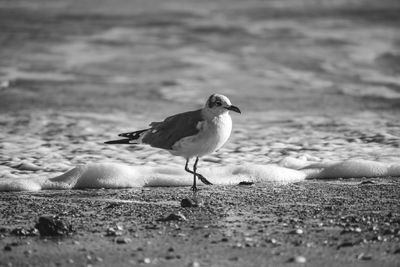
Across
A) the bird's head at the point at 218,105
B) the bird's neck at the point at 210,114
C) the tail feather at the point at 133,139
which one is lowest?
the tail feather at the point at 133,139

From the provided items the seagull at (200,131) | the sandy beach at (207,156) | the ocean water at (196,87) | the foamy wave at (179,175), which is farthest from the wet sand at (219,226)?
the ocean water at (196,87)

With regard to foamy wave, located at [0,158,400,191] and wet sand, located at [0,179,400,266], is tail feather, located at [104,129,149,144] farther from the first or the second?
wet sand, located at [0,179,400,266]

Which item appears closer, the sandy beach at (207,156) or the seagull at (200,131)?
the sandy beach at (207,156)

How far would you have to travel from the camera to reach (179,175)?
6680 mm

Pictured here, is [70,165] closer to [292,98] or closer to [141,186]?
[141,186]

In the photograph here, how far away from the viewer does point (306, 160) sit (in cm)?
710

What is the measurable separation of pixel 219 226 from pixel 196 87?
6.53 meters

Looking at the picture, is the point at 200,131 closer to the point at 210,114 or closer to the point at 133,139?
the point at 210,114

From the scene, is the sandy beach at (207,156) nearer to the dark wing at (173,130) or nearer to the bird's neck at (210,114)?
the dark wing at (173,130)

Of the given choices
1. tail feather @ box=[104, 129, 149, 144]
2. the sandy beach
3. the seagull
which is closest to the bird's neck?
the seagull

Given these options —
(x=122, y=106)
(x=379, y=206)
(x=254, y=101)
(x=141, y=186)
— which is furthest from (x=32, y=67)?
(x=379, y=206)

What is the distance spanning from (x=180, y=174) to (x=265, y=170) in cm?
73

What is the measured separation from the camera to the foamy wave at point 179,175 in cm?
638

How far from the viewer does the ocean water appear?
22.5 ft
